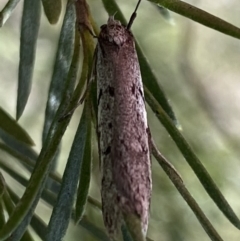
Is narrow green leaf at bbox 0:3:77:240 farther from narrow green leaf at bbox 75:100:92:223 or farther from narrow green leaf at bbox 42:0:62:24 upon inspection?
narrow green leaf at bbox 42:0:62:24

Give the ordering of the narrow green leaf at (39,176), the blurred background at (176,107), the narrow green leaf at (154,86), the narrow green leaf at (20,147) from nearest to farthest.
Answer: the narrow green leaf at (39,176) → the narrow green leaf at (154,86) → the narrow green leaf at (20,147) → the blurred background at (176,107)

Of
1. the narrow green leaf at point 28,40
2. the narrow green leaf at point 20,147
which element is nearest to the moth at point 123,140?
the narrow green leaf at point 28,40

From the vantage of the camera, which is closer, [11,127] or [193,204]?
[193,204]

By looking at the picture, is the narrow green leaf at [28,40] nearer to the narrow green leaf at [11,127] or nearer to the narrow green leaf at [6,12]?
the narrow green leaf at [11,127]

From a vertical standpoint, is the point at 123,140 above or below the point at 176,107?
below

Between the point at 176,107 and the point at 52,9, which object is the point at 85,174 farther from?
the point at 176,107

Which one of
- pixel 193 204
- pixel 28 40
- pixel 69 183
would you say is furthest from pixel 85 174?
pixel 28 40

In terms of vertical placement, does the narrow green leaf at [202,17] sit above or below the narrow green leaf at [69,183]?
above

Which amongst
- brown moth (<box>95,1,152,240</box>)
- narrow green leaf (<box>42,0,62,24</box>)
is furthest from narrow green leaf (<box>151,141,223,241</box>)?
narrow green leaf (<box>42,0,62,24</box>)
